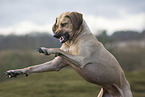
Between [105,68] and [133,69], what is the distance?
1721 cm

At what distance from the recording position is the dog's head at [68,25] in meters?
3.33

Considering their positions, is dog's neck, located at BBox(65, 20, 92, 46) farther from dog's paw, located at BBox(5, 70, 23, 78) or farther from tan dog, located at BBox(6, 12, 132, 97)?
dog's paw, located at BBox(5, 70, 23, 78)

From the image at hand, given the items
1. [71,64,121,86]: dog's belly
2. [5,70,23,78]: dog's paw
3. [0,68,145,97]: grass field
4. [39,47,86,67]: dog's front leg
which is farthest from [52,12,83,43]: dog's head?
[0,68,145,97]: grass field

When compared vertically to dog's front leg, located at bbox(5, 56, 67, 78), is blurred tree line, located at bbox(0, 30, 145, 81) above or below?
below

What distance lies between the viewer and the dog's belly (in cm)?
333

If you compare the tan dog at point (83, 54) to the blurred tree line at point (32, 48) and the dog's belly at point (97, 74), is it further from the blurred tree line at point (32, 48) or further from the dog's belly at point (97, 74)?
the blurred tree line at point (32, 48)

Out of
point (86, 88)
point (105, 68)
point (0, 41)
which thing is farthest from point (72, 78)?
point (105, 68)

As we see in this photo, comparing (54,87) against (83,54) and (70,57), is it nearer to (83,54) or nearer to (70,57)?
(83,54)

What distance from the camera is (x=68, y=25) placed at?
3.36m

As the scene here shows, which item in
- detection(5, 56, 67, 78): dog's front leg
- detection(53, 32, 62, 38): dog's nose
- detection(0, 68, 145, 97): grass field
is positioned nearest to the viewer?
detection(53, 32, 62, 38): dog's nose

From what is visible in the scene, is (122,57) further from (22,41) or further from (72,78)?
(22,41)

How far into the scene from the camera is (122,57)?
18.2 meters

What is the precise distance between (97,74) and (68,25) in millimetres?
861

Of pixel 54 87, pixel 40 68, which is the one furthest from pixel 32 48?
pixel 40 68
